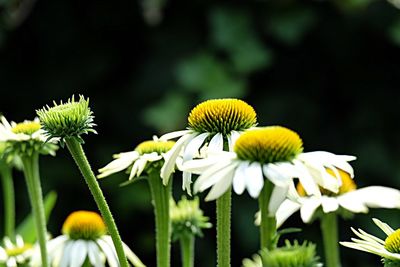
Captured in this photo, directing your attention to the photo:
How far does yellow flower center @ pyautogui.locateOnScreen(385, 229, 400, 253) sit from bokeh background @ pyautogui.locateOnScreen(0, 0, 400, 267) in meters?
1.52

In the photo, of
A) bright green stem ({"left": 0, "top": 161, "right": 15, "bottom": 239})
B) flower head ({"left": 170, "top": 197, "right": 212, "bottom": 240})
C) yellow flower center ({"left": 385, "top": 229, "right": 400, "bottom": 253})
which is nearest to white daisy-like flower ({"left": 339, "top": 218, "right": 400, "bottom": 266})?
yellow flower center ({"left": 385, "top": 229, "right": 400, "bottom": 253})

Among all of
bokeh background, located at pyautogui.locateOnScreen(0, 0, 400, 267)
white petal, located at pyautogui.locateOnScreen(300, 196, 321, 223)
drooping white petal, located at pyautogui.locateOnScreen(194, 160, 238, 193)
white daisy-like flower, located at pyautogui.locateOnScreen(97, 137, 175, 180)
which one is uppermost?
bokeh background, located at pyautogui.locateOnScreen(0, 0, 400, 267)

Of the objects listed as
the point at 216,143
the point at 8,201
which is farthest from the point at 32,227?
the point at 216,143

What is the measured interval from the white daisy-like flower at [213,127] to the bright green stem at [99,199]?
54 millimetres

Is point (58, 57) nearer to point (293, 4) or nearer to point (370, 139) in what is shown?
point (293, 4)

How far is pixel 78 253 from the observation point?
0.73 m

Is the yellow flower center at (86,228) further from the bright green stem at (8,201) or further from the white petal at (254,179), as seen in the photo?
the white petal at (254,179)

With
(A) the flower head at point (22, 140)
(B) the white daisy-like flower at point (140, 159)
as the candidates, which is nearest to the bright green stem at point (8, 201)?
(A) the flower head at point (22, 140)

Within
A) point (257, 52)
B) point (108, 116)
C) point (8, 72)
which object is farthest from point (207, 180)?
point (8, 72)

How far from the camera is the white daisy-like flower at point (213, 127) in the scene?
0.61 metres

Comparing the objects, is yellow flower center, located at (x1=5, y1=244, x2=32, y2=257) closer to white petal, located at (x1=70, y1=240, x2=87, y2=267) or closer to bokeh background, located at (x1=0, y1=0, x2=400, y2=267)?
white petal, located at (x1=70, y1=240, x2=87, y2=267)

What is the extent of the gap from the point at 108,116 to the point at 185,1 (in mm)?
402

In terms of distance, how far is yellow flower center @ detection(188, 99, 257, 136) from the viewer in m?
0.63

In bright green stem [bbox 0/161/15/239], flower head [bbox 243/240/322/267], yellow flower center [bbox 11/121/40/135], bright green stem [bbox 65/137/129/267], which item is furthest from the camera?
bright green stem [bbox 0/161/15/239]
